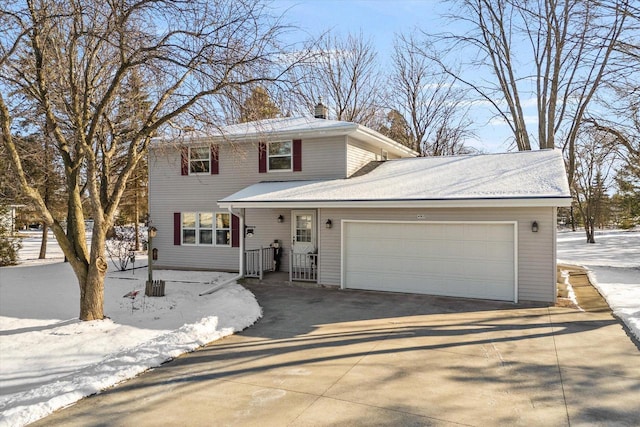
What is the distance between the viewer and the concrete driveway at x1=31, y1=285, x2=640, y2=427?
441 cm

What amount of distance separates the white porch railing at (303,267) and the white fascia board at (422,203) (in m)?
1.69

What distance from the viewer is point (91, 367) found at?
233 inches

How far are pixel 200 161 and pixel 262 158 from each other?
2.47 meters

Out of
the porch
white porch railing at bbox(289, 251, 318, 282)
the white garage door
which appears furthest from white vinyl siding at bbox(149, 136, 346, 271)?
the white garage door

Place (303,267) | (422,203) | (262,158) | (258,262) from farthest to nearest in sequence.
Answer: (262,158), (258,262), (303,267), (422,203)

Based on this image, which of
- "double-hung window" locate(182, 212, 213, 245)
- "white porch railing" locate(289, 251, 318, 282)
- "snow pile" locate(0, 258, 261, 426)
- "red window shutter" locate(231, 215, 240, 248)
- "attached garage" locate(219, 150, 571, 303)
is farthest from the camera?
"double-hung window" locate(182, 212, 213, 245)

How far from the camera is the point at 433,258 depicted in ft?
34.8

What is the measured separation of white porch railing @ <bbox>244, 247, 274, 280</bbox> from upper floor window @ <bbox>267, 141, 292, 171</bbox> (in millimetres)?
2742

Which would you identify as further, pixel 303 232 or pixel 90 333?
Result: pixel 303 232

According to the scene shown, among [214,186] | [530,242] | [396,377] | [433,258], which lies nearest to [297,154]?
[214,186]

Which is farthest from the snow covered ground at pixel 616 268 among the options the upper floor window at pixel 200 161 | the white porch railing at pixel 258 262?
the upper floor window at pixel 200 161

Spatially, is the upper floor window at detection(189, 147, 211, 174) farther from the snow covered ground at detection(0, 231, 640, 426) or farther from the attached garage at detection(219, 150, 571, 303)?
the snow covered ground at detection(0, 231, 640, 426)

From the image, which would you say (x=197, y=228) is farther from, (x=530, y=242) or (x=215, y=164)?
(x=530, y=242)

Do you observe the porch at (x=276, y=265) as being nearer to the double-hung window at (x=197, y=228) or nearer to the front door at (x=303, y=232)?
the front door at (x=303, y=232)
